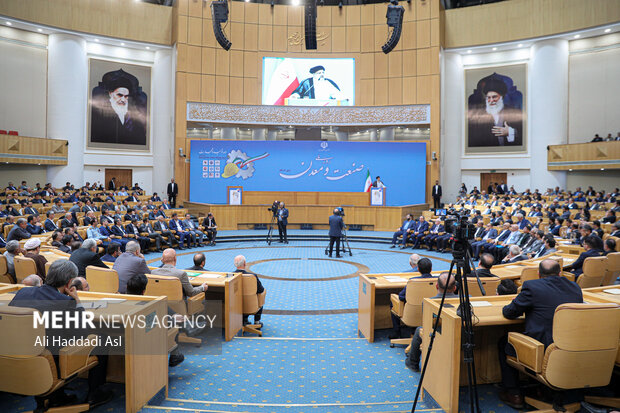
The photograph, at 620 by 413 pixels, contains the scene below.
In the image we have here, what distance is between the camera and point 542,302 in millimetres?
2826

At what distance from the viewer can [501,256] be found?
9.29 metres

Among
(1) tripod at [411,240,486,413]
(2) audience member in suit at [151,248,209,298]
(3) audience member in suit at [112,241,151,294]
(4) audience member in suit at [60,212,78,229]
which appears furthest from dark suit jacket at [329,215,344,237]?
(1) tripod at [411,240,486,413]

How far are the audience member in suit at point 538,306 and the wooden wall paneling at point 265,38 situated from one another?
18335mm

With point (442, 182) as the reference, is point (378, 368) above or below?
below

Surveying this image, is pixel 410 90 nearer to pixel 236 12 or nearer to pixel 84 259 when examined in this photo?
A: pixel 236 12

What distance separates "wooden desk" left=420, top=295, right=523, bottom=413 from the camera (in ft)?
8.91

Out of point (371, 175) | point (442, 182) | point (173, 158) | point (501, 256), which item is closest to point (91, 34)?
point (173, 158)

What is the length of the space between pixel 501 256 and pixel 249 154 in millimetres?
12211

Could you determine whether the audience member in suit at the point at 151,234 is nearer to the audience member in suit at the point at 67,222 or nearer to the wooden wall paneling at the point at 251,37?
the audience member in suit at the point at 67,222

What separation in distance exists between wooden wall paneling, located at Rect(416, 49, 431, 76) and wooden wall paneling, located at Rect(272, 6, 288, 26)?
20.9ft

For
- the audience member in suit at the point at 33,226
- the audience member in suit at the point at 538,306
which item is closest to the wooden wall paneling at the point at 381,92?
the audience member in suit at the point at 33,226

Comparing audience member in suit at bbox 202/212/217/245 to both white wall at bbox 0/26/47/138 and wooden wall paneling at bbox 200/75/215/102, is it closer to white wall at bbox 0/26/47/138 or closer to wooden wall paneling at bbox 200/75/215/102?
wooden wall paneling at bbox 200/75/215/102

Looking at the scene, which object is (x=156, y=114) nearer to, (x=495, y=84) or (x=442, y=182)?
(x=442, y=182)

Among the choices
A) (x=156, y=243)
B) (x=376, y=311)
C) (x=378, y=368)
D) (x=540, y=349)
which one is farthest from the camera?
(x=156, y=243)
